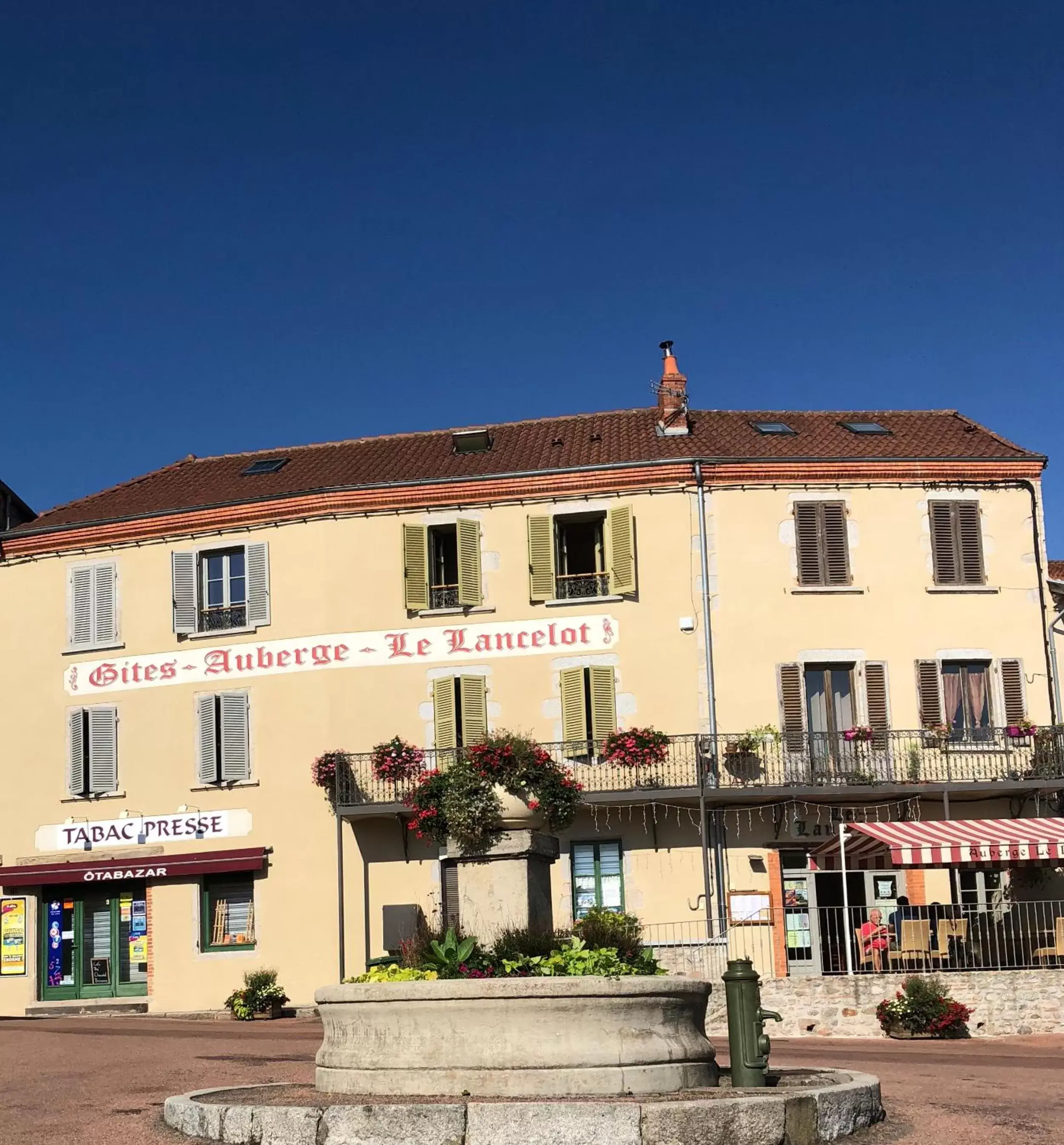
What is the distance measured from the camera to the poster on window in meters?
28.7

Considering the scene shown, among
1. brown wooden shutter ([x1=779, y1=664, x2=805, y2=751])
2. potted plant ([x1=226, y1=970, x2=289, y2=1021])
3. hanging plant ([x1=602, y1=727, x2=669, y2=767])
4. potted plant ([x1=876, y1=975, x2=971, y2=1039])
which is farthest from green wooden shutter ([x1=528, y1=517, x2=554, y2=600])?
potted plant ([x1=876, y1=975, x2=971, y2=1039])

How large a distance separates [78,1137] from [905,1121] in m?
5.81

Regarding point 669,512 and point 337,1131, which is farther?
point 669,512

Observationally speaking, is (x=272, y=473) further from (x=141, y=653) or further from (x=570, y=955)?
(x=570, y=955)

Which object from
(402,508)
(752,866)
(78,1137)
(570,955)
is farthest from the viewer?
(402,508)

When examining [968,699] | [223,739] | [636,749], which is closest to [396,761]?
[223,739]

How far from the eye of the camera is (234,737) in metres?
28.6

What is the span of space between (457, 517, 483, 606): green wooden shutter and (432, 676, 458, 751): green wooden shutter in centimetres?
144

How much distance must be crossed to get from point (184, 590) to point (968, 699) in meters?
13.9

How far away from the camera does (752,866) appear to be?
26.9 meters

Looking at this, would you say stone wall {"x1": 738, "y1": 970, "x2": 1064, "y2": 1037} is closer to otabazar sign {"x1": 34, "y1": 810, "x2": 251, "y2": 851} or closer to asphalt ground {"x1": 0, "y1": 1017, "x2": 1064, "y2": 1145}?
asphalt ground {"x1": 0, "y1": 1017, "x2": 1064, "y2": 1145}

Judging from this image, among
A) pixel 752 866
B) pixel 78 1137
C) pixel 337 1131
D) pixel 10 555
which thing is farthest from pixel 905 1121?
pixel 10 555

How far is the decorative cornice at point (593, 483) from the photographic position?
2839 cm

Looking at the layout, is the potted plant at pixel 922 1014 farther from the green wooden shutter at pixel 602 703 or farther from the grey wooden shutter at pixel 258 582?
the grey wooden shutter at pixel 258 582
